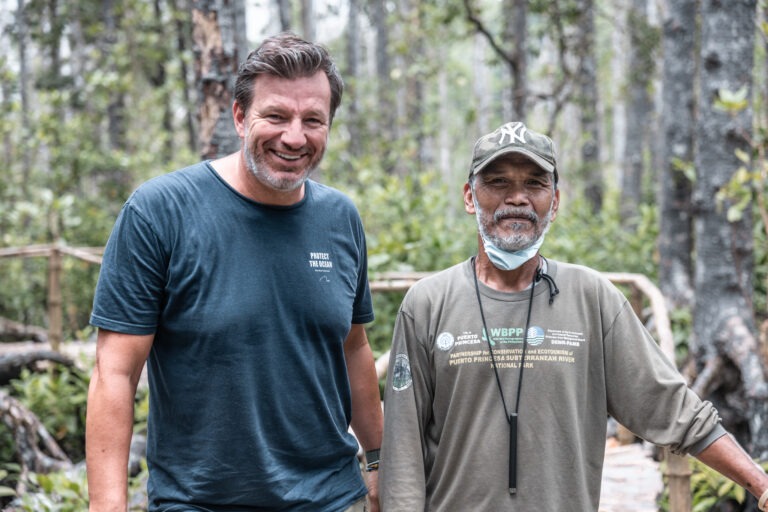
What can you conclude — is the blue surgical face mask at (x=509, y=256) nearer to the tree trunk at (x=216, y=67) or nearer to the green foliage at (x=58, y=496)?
the tree trunk at (x=216, y=67)

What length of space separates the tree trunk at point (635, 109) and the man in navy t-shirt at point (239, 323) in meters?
11.7

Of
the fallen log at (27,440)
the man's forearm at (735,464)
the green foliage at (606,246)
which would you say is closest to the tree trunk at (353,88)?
the green foliage at (606,246)

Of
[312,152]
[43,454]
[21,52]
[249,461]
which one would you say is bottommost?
[43,454]

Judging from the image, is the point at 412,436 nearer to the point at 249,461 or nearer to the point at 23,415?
the point at 249,461

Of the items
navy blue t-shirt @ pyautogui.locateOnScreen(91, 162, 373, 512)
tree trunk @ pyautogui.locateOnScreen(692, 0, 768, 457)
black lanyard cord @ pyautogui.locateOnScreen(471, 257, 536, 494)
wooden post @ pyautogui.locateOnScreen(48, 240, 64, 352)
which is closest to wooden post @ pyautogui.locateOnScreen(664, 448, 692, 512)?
black lanyard cord @ pyautogui.locateOnScreen(471, 257, 536, 494)

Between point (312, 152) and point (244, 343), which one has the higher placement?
point (312, 152)

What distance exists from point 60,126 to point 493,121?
1016 cm

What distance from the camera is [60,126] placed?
533 inches

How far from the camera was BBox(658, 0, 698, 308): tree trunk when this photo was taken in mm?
9117

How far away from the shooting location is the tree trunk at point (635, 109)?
14.0m

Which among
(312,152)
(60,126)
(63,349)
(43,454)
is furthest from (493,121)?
(312,152)

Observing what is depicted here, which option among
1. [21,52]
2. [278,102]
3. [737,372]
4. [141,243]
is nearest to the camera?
[141,243]

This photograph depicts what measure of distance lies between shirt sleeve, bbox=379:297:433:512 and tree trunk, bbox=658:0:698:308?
7.26 meters

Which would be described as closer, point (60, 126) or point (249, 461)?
point (249, 461)
